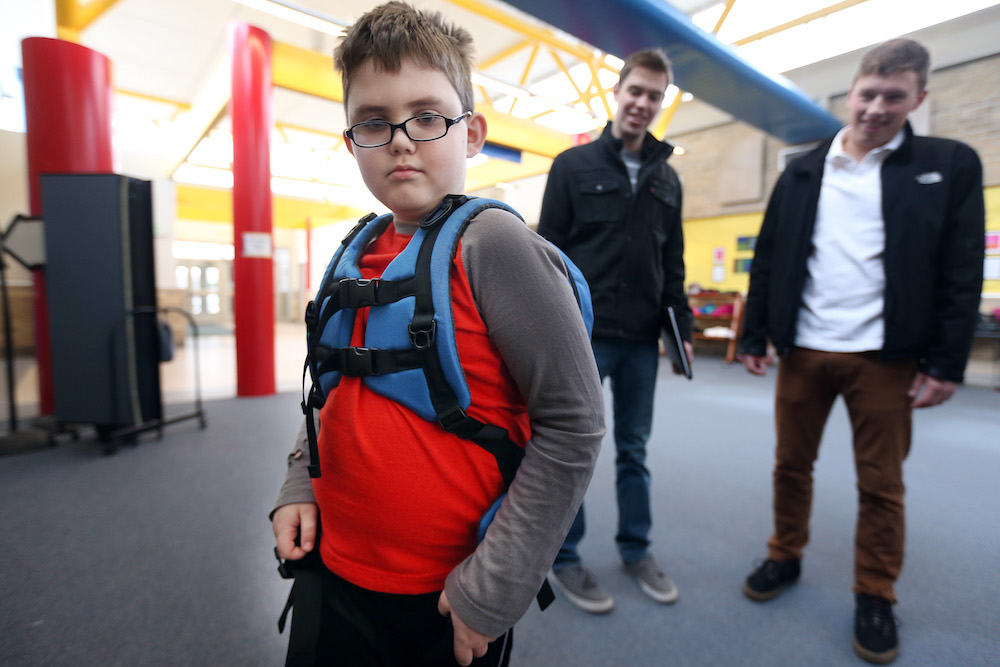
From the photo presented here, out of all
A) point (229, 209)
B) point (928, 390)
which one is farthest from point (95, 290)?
point (229, 209)

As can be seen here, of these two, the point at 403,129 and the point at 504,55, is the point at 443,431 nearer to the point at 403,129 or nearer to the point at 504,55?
the point at 403,129

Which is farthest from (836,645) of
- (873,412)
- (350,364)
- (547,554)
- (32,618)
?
(32,618)

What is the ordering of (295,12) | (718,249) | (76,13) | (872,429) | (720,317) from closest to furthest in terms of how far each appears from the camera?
(872,429)
(76,13)
(295,12)
(720,317)
(718,249)

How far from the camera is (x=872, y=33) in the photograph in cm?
491

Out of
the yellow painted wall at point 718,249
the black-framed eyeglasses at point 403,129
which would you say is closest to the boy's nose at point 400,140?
the black-framed eyeglasses at point 403,129

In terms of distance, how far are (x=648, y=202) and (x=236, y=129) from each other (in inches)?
148

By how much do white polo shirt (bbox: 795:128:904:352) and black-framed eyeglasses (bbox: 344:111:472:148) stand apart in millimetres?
1322

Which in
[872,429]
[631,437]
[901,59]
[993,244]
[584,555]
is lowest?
[584,555]

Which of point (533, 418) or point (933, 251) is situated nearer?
point (533, 418)

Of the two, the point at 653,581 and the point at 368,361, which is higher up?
the point at 368,361

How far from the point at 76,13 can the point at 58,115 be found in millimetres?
871

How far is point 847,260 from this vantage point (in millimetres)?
1396

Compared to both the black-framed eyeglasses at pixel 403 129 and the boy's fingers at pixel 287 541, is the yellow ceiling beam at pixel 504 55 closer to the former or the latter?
the black-framed eyeglasses at pixel 403 129

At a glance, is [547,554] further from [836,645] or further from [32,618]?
[32,618]
